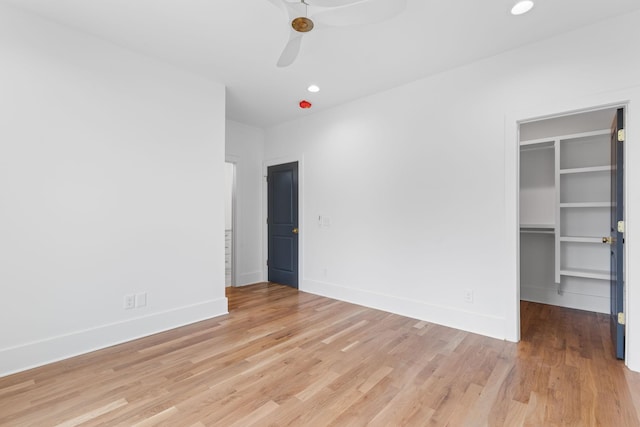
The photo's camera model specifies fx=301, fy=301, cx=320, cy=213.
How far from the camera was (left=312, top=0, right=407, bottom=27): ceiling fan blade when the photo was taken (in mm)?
1773

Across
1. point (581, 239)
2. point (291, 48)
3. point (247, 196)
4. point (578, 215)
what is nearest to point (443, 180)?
point (581, 239)

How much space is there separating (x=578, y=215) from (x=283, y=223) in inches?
163

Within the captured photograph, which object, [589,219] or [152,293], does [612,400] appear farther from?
[152,293]

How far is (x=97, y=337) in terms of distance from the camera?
271cm

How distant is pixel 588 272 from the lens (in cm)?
357

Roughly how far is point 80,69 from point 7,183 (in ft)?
3.72

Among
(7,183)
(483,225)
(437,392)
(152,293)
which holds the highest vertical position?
(7,183)

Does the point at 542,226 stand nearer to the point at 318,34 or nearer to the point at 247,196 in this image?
the point at 318,34

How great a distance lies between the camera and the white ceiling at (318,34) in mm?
2311

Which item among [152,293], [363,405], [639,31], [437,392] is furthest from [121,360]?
[639,31]

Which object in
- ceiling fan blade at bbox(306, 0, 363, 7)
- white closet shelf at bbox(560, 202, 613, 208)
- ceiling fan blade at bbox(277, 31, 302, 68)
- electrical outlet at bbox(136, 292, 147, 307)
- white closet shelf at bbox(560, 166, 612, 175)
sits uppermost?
ceiling fan blade at bbox(306, 0, 363, 7)

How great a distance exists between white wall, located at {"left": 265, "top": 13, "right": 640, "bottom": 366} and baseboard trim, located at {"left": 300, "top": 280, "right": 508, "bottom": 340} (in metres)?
0.01

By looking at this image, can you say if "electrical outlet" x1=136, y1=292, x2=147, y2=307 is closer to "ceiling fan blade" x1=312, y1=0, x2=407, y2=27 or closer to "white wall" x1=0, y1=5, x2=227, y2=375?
"white wall" x1=0, y1=5, x2=227, y2=375

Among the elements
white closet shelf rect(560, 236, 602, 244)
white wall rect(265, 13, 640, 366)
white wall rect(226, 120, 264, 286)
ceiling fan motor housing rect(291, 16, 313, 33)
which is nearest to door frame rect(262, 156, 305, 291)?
white wall rect(226, 120, 264, 286)
